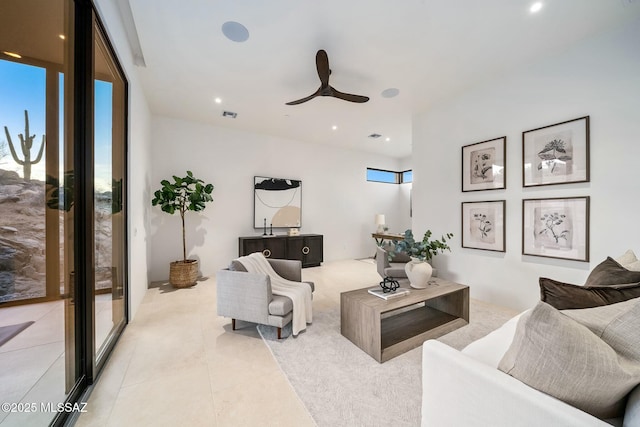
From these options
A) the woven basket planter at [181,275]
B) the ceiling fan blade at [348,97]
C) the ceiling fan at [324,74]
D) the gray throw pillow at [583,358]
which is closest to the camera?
the gray throw pillow at [583,358]

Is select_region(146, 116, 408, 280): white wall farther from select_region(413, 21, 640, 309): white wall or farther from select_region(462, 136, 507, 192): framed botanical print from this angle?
select_region(462, 136, 507, 192): framed botanical print

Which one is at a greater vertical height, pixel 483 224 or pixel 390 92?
pixel 390 92

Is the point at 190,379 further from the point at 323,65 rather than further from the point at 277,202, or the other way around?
the point at 277,202

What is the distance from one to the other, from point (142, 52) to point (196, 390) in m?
3.51

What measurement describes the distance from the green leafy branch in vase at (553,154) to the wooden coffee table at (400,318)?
1831 millimetres

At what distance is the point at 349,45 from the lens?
2668 mm

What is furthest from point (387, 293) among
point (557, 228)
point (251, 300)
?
point (557, 228)

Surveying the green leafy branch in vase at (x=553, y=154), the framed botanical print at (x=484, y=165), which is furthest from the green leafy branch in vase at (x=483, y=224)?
the green leafy branch in vase at (x=553, y=154)

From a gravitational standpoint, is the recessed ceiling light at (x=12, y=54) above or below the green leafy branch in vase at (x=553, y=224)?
above

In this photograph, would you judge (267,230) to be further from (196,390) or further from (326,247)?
(196,390)

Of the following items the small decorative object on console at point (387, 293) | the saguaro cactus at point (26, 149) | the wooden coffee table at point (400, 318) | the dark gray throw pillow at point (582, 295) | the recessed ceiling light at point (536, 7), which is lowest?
the wooden coffee table at point (400, 318)

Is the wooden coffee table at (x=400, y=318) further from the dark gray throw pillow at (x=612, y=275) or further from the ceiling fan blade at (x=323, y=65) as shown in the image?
the ceiling fan blade at (x=323, y=65)

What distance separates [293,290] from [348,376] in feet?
3.34

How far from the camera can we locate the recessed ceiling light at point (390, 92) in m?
3.60
